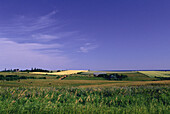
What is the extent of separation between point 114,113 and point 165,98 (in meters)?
7.75

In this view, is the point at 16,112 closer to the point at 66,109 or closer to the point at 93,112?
the point at 66,109

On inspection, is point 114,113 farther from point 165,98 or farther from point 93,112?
point 165,98

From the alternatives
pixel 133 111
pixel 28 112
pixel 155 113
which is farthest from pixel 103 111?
pixel 28 112

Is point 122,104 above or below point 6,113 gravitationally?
below

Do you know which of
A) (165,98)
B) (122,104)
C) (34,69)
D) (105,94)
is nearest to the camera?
(122,104)

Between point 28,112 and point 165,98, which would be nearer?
point 28,112

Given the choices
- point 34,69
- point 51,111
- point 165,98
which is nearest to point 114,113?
point 51,111

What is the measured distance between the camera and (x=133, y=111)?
7.42 meters

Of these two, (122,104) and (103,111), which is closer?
(103,111)

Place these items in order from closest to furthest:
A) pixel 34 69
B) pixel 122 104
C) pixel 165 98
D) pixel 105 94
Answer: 1. pixel 122 104
2. pixel 165 98
3. pixel 105 94
4. pixel 34 69

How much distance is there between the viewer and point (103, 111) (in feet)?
24.3

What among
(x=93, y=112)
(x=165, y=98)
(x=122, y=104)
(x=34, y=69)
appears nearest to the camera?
→ (x=93, y=112)

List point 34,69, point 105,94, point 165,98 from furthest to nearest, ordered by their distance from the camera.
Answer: point 34,69 < point 105,94 < point 165,98

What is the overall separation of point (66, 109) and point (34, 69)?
228 feet
